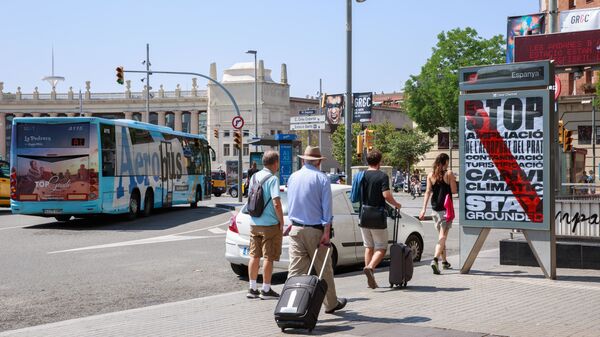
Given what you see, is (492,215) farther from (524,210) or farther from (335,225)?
(335,225)

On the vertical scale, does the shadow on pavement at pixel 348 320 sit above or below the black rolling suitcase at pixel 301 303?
below

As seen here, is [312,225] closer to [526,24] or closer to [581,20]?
[581,20]

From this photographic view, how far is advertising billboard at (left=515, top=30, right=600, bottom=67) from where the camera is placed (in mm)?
13781

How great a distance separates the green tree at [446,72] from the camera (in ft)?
194

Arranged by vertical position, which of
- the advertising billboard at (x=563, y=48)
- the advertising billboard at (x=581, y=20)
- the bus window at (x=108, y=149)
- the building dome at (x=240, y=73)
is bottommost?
the bus window at (x=108, y=149)

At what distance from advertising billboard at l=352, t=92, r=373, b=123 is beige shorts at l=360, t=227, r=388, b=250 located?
73.5ft

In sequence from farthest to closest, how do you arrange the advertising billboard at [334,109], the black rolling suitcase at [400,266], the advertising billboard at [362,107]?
the advertising billboard at [334,109] → the advertising billboard at [362,107] → the black rolling suitcase at [400,266]

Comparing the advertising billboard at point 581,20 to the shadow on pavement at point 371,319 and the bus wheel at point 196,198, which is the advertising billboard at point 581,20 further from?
the bus wheel at point 196,198

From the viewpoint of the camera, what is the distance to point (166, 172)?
30031 mm

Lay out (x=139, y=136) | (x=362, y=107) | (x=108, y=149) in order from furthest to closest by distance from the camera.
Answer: (x=362, y=107) → (x=139, y=136) → (x=108, y=149)

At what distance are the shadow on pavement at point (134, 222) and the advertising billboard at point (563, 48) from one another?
12.1 metres

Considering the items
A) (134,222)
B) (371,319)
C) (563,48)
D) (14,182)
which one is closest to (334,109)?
(134,222)

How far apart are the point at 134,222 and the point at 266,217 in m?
16.2

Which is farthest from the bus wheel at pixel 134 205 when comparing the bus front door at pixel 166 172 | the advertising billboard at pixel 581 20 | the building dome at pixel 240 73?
the building dome at pixel 240 73
